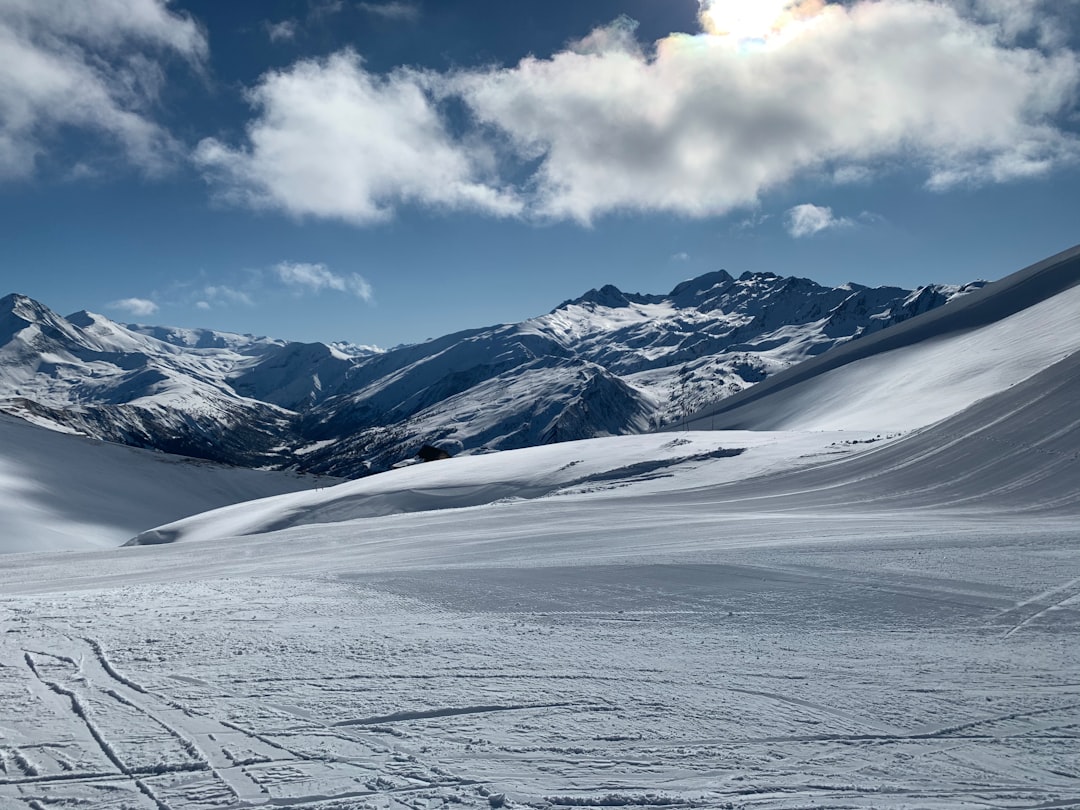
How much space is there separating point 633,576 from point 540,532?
6.29m

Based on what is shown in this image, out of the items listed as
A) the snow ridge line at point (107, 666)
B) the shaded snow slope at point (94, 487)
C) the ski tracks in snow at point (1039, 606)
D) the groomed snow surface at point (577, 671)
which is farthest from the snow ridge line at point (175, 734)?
the shaded snow slope at point (94, 487)

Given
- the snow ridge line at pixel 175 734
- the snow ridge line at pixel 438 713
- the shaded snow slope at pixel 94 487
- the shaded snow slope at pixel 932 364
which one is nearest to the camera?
the snow ridge line at pixel 175 734

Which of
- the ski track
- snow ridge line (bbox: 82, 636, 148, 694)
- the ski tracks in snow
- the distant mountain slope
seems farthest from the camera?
the distant mountain slope

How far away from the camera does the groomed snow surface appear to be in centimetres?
563

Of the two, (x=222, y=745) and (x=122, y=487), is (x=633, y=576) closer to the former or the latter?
(x=222, y=745)

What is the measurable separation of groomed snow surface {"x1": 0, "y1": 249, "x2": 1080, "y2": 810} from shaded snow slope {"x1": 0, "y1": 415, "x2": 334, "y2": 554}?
1086 inches

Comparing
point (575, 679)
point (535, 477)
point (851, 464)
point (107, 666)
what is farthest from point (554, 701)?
point (535, 477)

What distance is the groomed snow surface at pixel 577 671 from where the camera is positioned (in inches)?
222

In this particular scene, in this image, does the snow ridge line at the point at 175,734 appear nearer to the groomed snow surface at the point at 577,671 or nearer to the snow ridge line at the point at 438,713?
the groomed snow surface at the point at 577,671

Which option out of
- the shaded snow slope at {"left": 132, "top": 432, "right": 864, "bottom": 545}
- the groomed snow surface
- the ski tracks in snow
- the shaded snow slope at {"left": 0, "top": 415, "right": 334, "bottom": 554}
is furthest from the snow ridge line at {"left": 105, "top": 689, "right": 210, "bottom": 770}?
the shaded snow slope at {"left": 0, "top": 415, "right": 334, "bottom": 554}

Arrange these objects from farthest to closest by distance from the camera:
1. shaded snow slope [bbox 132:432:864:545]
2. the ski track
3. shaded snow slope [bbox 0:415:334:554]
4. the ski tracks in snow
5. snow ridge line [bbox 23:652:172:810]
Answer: shaded snow slope [bbox 0:415:334:554] → shaded snow slope [bbox 132:432:864:545] → the ski tracks in snow → the ski track → snow ridge line [bbox 23:652:172:810]

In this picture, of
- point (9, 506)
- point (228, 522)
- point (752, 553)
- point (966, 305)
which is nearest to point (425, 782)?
point (752, 553)

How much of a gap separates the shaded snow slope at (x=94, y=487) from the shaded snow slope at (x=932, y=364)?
40.1 metres

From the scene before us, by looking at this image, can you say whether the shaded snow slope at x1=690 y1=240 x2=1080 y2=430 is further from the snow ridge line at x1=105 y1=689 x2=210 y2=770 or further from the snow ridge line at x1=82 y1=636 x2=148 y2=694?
the snow ridge line at x1=105 y1=689 x2=210 y2=770
